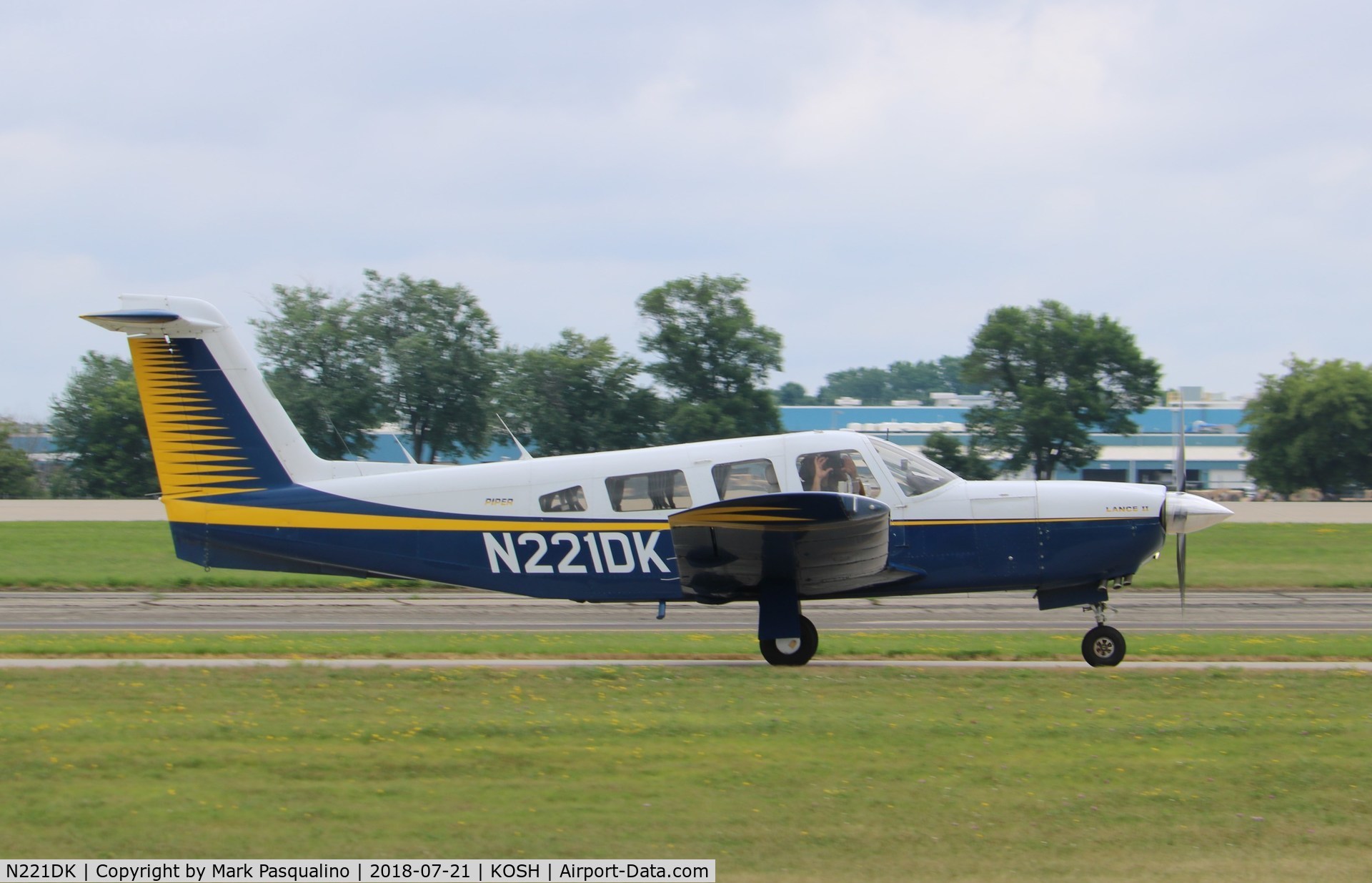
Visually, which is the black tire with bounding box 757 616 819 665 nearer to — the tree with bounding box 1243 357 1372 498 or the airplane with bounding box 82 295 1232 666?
the airplane with bounding box 82 295 1232 666

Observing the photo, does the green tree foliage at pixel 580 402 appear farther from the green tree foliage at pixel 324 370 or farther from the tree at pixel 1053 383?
the tree at pixel 1053 383

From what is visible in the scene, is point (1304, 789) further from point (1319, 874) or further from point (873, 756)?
point (873, 756)

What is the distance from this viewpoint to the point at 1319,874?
5.73 meters

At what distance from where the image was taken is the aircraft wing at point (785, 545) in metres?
10.5

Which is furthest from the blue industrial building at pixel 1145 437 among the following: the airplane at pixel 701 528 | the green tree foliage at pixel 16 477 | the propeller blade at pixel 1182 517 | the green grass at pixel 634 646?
the airplane at pixel 701 528

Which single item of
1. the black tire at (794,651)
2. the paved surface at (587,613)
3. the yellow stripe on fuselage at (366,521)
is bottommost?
the paved surface at (587,613)

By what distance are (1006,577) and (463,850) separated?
23.2 feet

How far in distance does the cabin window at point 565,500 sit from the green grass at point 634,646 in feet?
5.92

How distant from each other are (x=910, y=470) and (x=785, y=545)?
158 cm

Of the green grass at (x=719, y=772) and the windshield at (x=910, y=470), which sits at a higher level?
the windshield at (x=910, y=470)

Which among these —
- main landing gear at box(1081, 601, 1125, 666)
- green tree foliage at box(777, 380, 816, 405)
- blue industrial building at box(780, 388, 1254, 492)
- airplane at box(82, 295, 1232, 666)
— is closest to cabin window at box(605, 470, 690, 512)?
airplane at box(82, 295, 1232, 666)

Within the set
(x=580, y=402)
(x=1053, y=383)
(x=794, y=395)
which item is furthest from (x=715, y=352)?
(x=794, y=395)

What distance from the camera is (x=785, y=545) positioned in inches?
436

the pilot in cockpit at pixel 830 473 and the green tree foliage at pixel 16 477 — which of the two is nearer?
the pilot in cockpit at pixel 830 473
